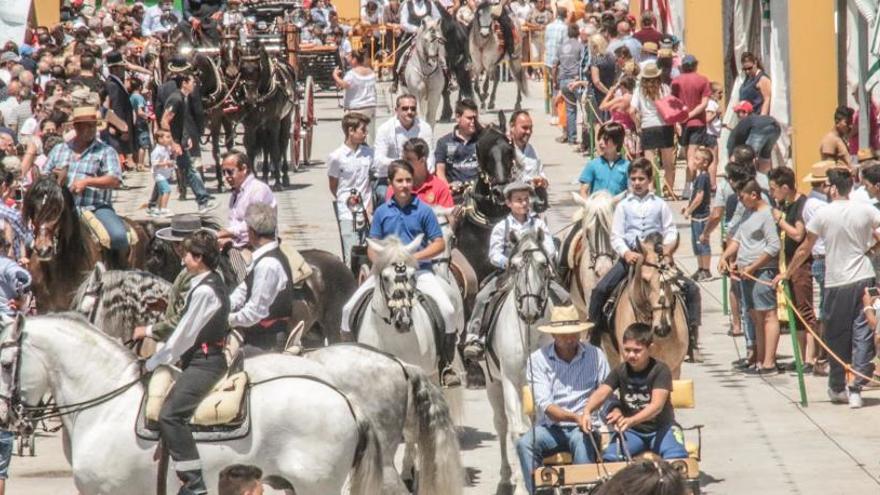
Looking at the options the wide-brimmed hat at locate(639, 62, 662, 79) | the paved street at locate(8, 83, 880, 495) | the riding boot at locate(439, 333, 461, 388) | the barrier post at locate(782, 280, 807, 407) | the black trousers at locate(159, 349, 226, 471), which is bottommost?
the paved street at locate(8, 83, 880, 495)

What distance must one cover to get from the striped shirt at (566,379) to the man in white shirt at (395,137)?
714 cm

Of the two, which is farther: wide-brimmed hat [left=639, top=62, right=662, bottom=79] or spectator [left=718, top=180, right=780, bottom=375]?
wide-brimmed hat [left=639, top=62, right=662, bottom=79]

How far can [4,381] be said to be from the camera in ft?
41.5

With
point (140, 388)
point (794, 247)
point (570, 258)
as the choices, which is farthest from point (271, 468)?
point (794, 247)

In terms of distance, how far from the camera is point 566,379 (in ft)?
Result: 46.2

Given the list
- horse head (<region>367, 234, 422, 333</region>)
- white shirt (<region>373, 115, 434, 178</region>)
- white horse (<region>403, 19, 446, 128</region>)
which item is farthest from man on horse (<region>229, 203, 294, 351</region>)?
white horse (<region>403, 19, 446, 128</region>)

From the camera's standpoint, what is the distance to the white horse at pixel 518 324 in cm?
1552

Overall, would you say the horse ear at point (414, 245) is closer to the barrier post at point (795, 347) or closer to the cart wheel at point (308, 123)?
the barrier post at point (795, 347)

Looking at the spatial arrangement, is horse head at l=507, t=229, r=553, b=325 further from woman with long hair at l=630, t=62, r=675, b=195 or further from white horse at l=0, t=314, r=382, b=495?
woman with long hair at l=630, t=62, r=675, b=195

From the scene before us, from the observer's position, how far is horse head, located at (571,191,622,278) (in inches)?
701

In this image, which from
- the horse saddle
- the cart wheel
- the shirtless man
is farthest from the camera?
the cart wheel

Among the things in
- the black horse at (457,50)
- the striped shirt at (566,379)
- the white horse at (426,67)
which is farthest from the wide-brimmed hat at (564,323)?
the black horse at (457,50)

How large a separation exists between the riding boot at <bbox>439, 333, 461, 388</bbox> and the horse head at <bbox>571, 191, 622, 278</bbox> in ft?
6.03

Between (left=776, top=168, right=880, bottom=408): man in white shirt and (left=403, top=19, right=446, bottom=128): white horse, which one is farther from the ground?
(left=403, top=19, right=446, bottom=128): white horse
